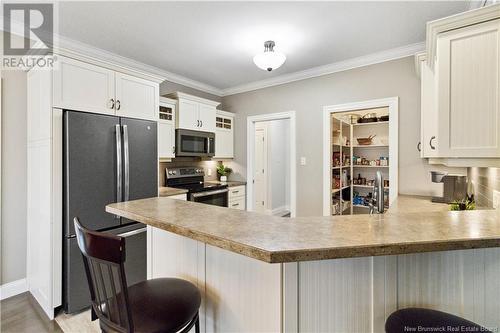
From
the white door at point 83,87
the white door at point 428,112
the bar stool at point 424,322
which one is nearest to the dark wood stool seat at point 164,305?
the bar stool at point 424,322

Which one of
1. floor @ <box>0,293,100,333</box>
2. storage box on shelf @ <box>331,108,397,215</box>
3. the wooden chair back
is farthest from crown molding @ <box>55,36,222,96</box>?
storage box on shelf @ <box>331,108,397,215</box>

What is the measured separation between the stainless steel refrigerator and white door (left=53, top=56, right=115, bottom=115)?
0.12 meters

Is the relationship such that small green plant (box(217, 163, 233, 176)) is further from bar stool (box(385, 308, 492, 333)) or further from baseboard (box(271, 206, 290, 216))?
bar stool (box(385, 308, 492, 333))

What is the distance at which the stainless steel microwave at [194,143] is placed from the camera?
3.59m

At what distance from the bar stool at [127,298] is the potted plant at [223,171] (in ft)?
11.0

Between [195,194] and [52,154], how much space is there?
5.49 ft

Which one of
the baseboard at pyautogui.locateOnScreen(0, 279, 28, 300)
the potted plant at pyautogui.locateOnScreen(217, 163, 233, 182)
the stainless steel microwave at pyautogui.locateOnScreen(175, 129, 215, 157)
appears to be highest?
the stainless steel microwave at pyautogui.locateOnScreen(175, 129, 215, 157)

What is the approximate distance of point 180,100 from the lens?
3594 millimetres

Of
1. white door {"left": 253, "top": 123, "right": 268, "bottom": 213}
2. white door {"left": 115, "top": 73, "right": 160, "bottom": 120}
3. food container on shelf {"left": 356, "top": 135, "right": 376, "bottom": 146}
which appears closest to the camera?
white door {"left": 115, "top": 73, "right": 160, "bottom": 120}

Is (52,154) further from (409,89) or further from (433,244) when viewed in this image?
(409,89)

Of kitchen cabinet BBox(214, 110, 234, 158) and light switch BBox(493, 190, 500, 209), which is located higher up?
kitchen cabinet BBox(214, 110, 234, 158)

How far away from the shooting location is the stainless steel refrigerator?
2.09 metres

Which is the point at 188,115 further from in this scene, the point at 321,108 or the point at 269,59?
the point at 321,108

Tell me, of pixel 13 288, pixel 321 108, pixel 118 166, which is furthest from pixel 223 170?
pixel 13 288
